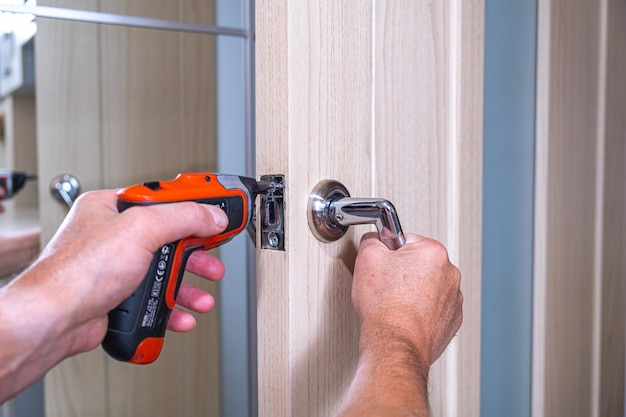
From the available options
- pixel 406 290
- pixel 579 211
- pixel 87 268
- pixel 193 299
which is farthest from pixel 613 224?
pixel 87 268

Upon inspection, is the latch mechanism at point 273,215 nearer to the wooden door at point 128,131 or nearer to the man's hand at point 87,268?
the man's hand at point 87,268

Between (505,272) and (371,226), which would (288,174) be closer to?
(371,226)

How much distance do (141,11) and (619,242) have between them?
43.7 inches

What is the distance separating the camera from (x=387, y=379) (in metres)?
0.38

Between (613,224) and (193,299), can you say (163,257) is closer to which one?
(193,299)

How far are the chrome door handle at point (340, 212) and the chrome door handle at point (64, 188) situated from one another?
2.70 feet

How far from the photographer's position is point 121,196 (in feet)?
1.25

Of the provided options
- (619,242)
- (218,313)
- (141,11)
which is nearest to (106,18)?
(141,11)

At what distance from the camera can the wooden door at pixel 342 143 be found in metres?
0.41

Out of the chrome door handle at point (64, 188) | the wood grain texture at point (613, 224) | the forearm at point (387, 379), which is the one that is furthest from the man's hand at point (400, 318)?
the chrome door handle at point (64, 188)

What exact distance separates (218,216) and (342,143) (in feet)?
0.43

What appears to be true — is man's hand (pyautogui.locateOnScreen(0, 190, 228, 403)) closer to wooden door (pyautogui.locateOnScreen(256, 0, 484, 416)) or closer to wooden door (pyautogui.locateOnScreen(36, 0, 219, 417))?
wooden door (pyautogui.locateOnScreen(256, 0, 484, 416))

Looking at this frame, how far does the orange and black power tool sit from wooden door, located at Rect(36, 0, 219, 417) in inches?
31.8

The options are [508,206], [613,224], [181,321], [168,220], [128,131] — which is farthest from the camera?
[128,131]
